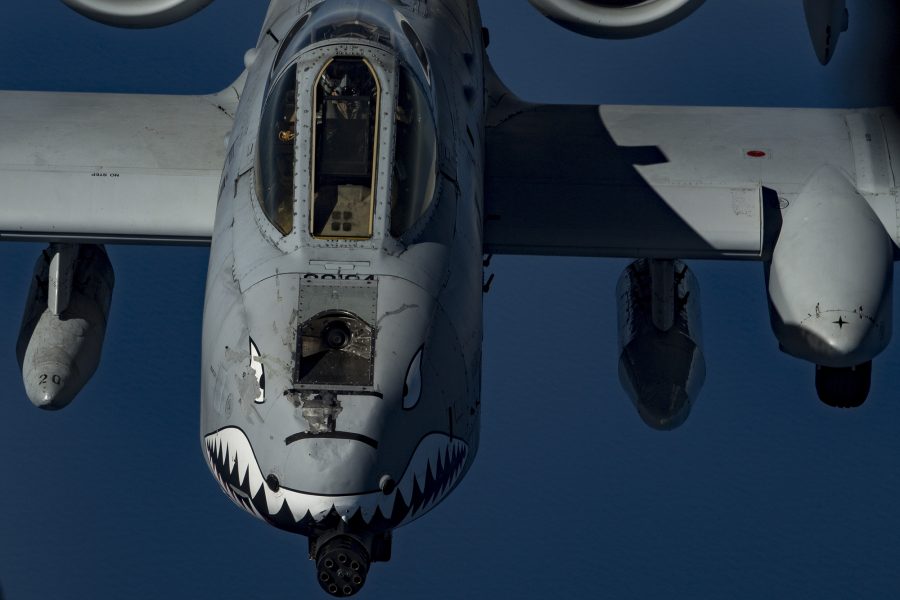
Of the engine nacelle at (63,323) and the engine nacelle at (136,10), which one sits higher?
the engine nacelle at (136,10)

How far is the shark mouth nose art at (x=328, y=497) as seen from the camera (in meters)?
12.8

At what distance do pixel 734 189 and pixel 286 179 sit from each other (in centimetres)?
484

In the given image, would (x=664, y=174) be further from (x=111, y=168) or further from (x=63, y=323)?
(x=63, y=323)

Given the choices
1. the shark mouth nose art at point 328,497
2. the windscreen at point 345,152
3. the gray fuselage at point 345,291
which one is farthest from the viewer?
the windscreen at point 345,152

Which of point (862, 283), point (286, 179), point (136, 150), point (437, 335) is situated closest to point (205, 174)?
point (136, 150)

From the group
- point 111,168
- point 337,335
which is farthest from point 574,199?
point 337,335

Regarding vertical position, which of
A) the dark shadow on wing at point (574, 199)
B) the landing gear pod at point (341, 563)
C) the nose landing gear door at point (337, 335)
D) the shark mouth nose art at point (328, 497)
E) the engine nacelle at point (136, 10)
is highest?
the engine nacelle at point (136, 10)

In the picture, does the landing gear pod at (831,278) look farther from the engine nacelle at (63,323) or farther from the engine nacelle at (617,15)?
the engine nacelle at (63,323)

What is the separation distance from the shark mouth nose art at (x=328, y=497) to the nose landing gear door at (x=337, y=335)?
632mm

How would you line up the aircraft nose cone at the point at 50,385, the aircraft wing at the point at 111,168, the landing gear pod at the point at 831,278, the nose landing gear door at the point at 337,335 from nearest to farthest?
the nose landing gear door at the point at 337,335 < the landing gear pod at the point at 831,278 < the aircraft wing at the point at 111,168 < the aircraft nose cone at the point at 50,385

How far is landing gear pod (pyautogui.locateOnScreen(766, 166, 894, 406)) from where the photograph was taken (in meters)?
16.0

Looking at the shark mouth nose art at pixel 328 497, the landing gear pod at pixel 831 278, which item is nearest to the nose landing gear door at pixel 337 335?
the shark mouth nose art at pixel 328 497

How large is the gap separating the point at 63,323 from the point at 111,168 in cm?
151

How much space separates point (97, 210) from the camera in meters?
17.2
